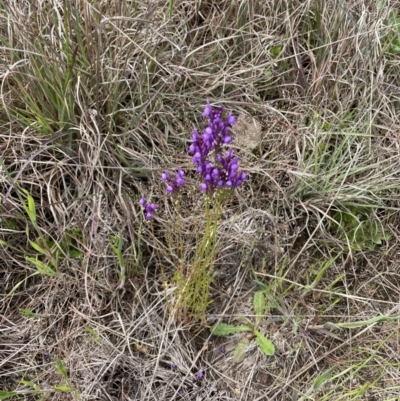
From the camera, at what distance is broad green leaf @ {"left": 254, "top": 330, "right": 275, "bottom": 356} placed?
1654 mm

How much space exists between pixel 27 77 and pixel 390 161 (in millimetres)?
1388

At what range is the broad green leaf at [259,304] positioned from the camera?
1.76 m

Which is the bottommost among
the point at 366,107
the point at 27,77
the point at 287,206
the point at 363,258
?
the point at 363,258

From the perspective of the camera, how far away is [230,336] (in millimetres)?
1764

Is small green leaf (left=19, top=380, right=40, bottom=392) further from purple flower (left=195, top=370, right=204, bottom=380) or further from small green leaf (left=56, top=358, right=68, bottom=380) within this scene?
purple flower (left=195, top=370, right=204, bottom=380)

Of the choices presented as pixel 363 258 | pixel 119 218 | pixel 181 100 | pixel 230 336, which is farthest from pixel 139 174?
pixel 363 258

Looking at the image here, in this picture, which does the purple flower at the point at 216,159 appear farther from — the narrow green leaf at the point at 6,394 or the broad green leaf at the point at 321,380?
the narrow green leaf at the point at 6,394

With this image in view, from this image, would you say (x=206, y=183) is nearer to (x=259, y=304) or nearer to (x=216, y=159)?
(x=216, y=159)

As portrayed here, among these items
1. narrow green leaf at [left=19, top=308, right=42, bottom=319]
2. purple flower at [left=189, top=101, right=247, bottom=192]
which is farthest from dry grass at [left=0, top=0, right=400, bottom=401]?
purple flower at [left=189, top=101, right=247, bottom=192]

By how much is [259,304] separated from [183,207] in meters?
0.44

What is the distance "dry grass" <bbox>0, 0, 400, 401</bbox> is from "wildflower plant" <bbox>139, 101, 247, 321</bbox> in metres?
0.07

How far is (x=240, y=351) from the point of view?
1725 millimetres

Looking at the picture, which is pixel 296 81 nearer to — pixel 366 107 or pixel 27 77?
pixel 366 107

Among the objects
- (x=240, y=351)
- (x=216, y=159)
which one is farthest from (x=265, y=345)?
(x=216, y=159)
